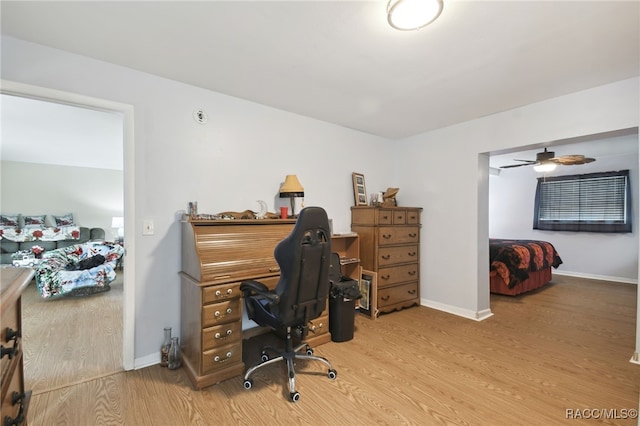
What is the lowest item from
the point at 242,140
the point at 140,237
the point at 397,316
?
the point at 397,316

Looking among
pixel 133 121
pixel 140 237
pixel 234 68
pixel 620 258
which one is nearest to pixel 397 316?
pixel 140 237

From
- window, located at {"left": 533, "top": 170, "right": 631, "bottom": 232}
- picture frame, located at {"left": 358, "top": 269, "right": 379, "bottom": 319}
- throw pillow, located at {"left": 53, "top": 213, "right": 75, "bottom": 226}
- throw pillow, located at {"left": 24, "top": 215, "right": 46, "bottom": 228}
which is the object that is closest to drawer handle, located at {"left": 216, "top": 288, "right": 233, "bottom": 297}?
picture frame, located at {"left": 358, "top": 269, "right": 379, "bottom": 319}

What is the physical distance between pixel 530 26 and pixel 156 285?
3250 mm

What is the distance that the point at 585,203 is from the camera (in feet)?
18.8

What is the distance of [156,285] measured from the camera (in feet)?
7.64

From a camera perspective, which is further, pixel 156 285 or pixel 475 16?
pixel 156 285

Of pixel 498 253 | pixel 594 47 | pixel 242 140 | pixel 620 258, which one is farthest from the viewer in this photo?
pixel 620 258

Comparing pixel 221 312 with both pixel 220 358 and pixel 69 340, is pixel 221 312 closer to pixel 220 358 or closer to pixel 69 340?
pixel 220 358

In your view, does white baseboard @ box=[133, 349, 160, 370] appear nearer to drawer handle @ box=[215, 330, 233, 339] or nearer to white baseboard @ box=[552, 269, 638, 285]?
drawer handle @ box=[215, 330, 233, 339]

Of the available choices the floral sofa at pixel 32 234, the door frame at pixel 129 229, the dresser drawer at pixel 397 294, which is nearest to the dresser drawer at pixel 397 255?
the dresser drawer at pixel 397 294

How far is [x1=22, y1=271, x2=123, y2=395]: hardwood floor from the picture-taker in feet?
7.02

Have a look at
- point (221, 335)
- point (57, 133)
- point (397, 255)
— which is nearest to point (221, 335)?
point (221, 335)

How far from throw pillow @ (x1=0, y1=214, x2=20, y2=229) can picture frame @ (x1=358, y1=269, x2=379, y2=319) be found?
23.3ft

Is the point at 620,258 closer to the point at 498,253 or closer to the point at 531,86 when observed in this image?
the point at 498,253
